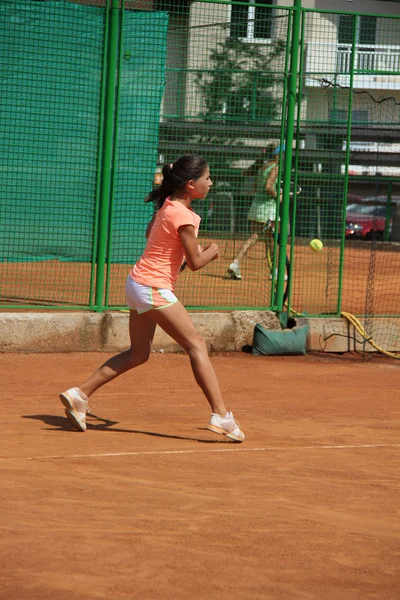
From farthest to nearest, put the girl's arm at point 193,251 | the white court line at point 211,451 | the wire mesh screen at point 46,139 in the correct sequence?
1. the wire mesh screen at point 46,139
2. the girl's arm at point 193,251
3. the white court line at point 211,451

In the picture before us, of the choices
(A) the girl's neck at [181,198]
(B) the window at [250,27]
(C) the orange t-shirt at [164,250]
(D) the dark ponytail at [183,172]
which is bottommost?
(C) the orange t-shirt at [164,250]

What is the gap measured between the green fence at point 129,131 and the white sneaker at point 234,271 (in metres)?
0.07

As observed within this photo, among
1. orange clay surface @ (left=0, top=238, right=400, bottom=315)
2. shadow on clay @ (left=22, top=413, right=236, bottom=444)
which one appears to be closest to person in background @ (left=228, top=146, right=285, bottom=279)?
orange clay surface @ (left=0, top=238, right=400, bottom=315)

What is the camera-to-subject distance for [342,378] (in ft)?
32.6

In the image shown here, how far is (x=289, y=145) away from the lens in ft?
36.8

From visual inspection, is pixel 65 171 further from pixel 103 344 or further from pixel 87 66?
pixel 103 344

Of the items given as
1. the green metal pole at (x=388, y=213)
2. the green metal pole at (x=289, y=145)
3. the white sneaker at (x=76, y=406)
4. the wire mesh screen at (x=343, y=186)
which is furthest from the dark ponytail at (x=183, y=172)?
the green metal pole at (x=388, y=213)

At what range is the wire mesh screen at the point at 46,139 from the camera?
34.1ft

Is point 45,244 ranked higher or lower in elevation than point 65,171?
lower

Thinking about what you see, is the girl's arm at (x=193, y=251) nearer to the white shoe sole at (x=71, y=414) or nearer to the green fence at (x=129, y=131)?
the white shoe sole at (x=71, y=414)

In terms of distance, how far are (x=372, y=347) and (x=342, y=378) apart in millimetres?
1514

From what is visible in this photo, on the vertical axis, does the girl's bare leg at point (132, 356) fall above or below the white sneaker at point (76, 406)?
above

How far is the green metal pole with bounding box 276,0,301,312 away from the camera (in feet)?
36.0

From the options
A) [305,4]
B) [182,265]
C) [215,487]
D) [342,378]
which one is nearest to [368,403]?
[342,378]
